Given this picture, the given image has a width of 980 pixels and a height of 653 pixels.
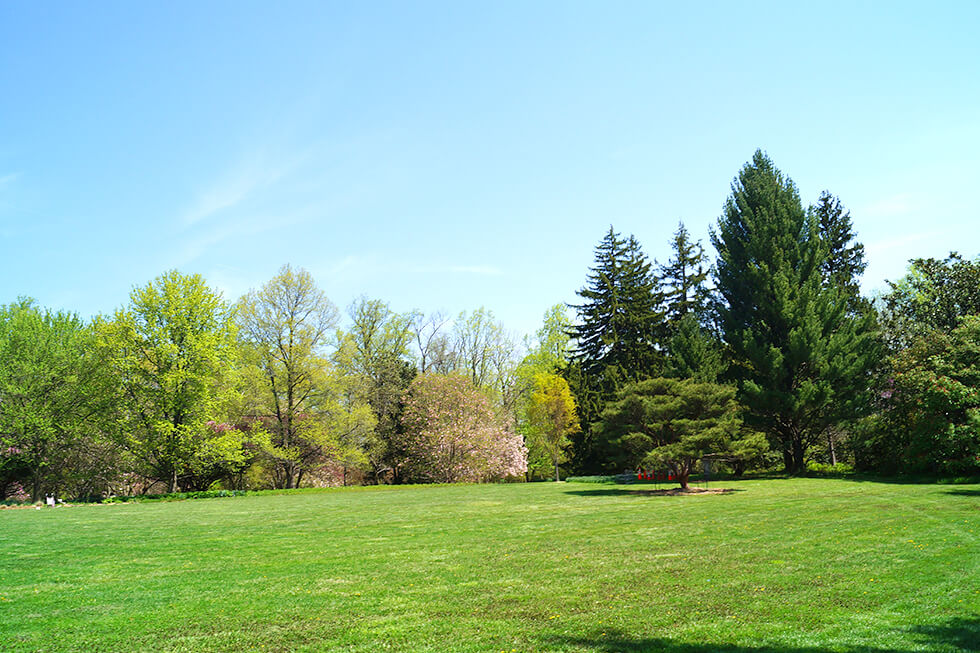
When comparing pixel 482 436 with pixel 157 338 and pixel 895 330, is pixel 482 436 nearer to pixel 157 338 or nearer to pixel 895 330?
pixel 157 338

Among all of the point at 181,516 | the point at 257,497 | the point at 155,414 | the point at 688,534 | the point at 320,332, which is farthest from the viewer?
the point at 320,332

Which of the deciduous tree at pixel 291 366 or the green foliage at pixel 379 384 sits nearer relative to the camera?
the deciduous tree at pixel 291 366

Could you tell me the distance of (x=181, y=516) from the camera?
762 inches

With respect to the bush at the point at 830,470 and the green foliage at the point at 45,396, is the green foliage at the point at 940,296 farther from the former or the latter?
the green foliage at the point at 45,396

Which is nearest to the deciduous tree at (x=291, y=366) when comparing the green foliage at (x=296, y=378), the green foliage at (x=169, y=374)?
the green foliage at (x=296, y=378)

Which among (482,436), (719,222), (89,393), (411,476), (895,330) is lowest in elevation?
(411,476)

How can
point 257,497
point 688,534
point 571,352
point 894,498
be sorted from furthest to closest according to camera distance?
1. point 571,352
2. point 257,497
3. point 894,498
4. point 688,534

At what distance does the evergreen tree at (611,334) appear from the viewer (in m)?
43.0

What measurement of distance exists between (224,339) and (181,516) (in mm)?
17268

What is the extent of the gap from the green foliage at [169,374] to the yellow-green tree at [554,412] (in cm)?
1893

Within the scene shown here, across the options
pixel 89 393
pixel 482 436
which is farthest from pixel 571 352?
pixel 89 393

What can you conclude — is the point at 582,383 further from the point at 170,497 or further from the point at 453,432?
the point at 170,497

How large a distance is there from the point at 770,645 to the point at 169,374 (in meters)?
33.1

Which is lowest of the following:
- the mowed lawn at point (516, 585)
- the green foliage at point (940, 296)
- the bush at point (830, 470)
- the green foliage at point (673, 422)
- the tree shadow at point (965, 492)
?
the bush at point (830, 470)
